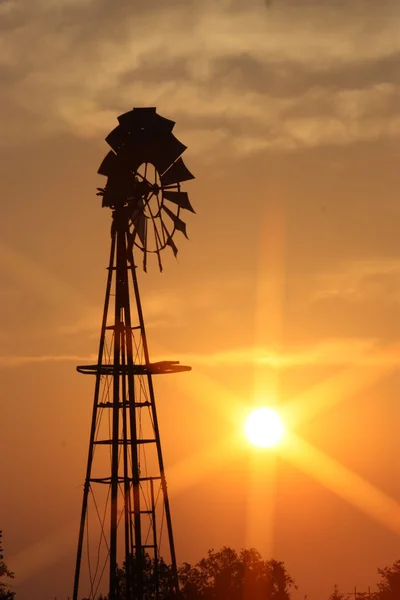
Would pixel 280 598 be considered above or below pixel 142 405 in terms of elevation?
above

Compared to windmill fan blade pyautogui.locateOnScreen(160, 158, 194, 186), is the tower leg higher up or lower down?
lower down

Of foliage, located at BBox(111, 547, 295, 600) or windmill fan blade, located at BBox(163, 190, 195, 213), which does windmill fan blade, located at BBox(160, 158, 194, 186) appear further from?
foliage, located at BBox(111, 547, 295, 600)

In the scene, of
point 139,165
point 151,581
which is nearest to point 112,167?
point 139,165

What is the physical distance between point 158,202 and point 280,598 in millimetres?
67145

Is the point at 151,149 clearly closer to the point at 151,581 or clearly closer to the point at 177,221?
the point at 177,221

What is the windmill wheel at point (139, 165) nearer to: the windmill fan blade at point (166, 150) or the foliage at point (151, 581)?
the windmill fan blade at point (166, 150)

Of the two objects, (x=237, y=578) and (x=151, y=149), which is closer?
(x=151, y=149)

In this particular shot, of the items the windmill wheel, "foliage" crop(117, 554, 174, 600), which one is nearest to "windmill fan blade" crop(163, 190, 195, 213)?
the windmill wheel

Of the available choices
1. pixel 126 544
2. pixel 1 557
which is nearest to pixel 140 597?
pixel 126 544

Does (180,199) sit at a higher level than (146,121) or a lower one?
lower

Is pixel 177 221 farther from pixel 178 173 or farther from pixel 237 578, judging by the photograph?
pixel 237 578

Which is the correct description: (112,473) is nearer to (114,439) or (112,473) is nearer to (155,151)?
(114,439)

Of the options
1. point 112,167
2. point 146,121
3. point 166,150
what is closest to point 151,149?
point 166,150

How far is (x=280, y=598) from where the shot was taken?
111 metres
